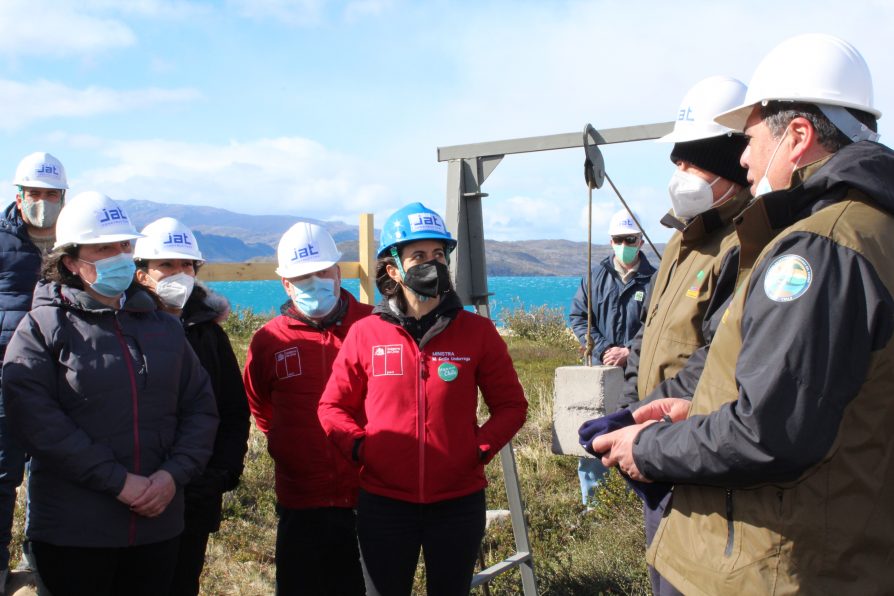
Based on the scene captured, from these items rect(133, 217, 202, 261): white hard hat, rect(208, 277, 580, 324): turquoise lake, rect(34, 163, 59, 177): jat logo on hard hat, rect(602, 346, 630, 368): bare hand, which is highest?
rect(34, 163, 59, 177): jat logo on hard hat

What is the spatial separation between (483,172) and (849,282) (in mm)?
2813

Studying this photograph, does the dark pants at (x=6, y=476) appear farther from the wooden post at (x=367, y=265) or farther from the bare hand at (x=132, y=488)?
the wooden post at (x=367, y=265)

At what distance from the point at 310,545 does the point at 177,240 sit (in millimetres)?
1707

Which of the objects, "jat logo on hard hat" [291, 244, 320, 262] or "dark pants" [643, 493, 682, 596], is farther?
"jat logo on hard hat" [291, 244, 320, 262]

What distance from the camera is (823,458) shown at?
186 centimetres

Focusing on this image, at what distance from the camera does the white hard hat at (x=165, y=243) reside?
400 cm

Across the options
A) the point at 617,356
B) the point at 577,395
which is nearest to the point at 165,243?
the point at 577,395

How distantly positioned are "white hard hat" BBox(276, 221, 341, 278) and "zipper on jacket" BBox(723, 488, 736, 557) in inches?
101

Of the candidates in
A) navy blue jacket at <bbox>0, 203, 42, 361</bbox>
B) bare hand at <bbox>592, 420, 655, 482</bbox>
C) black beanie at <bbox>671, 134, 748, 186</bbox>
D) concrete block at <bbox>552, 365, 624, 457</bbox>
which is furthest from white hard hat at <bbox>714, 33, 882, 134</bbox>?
navy blue jacket at <bbox>0, 203, 42, 361</bbox>

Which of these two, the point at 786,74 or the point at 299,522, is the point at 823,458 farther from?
the point at 299,522

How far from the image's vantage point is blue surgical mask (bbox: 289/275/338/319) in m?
4.12

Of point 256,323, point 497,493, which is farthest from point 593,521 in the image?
point 256,323

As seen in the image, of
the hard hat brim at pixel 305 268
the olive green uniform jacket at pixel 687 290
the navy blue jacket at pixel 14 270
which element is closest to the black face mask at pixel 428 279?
the hard hat brim at pixel 305 268

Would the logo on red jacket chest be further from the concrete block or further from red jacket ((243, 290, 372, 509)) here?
the concrete block
